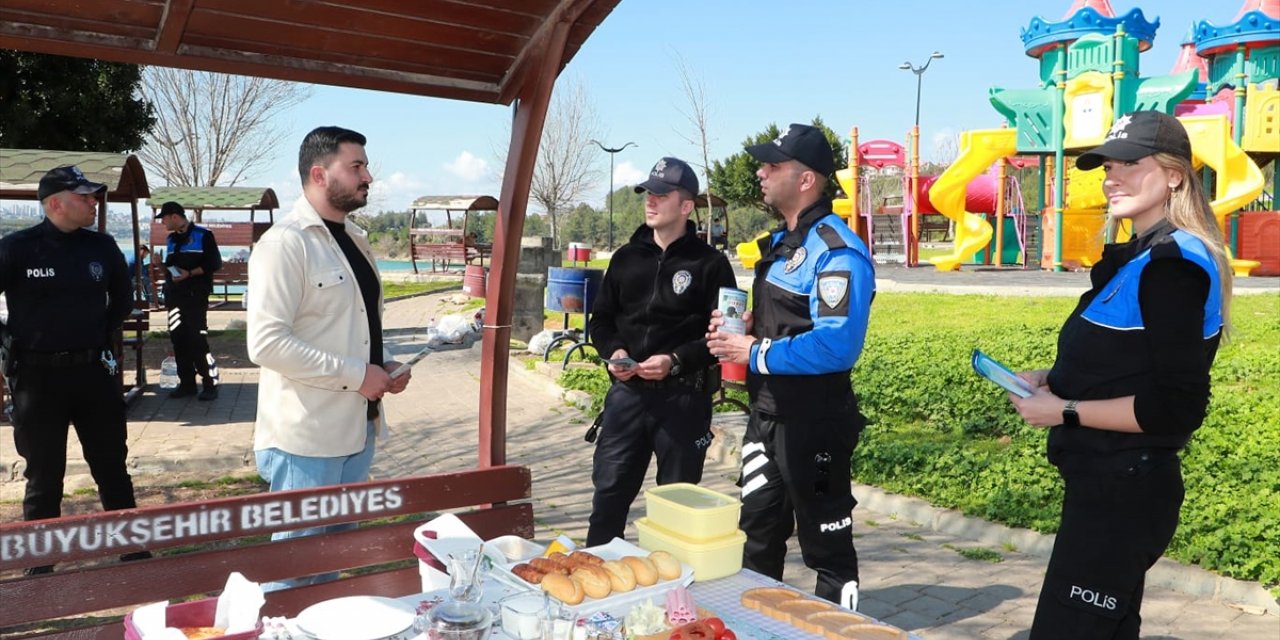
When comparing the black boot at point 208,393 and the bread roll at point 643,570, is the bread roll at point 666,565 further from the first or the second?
the black boot at point 208,393

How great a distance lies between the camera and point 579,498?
267 inches

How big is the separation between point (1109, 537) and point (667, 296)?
6.97 feet

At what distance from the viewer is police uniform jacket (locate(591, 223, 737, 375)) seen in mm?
4172

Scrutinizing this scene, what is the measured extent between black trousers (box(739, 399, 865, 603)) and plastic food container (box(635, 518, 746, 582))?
0.86 meters

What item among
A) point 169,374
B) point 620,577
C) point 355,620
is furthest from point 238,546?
point 169,374

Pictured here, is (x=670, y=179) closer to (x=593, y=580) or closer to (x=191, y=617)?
(x=593, y=580)

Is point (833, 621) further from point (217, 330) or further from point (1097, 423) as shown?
point (217, 330)

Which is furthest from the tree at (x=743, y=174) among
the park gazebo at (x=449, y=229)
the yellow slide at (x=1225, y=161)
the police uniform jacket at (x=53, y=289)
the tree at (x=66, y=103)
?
the police uniform jacket at (x=53, y=289)

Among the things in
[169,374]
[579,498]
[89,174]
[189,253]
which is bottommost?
[579,498]

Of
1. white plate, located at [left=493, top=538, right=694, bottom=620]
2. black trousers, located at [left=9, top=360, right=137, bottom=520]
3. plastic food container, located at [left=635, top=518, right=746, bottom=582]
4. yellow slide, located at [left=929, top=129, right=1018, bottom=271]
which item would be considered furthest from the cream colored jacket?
yellow slide, located at [left=929, top=129, right=1018, bottom=271]

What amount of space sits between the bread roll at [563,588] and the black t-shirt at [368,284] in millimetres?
1497

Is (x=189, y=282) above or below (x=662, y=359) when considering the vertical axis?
above

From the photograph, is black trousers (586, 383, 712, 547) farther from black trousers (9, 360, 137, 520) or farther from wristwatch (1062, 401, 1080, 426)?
black trousers (9, 360, 137, 520)

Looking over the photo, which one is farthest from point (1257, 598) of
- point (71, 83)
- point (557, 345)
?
point (71, 83)
